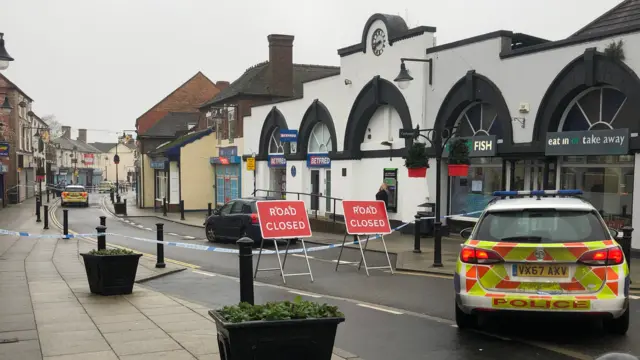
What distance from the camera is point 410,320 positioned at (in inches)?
319

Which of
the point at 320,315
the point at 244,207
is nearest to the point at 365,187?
the point at 244,207

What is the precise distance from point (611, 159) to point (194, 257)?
36.6 feet

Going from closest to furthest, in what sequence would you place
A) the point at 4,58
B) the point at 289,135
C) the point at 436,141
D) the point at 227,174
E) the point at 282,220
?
the point at 282,220, the point at 436,141, the point at 4,58, the point at 289,135, the point at 227,174

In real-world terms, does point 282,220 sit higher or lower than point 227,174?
lower

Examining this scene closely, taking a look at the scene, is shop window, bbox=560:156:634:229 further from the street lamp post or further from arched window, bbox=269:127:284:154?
arched window, bbox=269:127:284:154

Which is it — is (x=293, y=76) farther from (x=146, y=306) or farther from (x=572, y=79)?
(x=146, y=306)

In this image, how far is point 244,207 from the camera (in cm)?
1916

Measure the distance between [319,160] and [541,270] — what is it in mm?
20657

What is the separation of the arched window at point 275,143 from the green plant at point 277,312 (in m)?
27.1

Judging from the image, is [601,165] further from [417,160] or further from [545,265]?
[545,265]

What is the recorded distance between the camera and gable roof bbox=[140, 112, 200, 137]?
51.2 m

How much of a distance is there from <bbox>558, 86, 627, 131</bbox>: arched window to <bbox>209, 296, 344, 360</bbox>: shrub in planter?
12.8 m

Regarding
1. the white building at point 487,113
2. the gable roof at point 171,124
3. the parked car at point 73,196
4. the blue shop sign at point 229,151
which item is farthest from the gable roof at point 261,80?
the parked car at point 73,196

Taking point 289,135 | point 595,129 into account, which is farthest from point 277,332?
point 289,135
